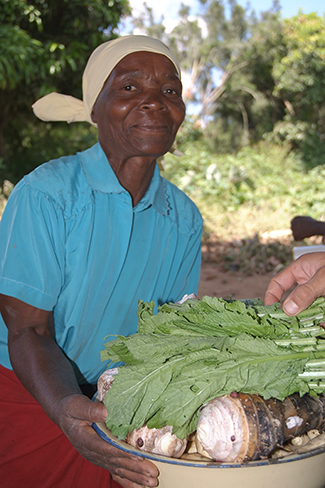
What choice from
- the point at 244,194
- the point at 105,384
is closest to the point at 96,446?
the point at 105,384

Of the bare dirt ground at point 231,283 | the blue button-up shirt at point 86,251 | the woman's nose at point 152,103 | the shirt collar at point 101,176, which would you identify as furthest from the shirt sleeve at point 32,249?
the bare dirt ground at point 231,283

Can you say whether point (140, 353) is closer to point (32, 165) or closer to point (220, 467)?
point (220, 467)

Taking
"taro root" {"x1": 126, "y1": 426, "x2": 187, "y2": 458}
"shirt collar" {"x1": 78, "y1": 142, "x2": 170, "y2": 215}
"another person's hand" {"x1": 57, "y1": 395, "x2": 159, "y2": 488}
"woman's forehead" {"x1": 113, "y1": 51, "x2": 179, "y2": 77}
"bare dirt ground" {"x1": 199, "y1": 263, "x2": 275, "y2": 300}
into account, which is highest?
"woman's forehead" {"x1": 113, "y1": 51, "x2": 179, "y2": 77}

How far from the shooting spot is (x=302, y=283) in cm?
155

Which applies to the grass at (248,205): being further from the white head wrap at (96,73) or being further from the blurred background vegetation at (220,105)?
the white head wrap at (96,73)

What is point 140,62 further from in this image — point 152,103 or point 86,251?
point 86,251

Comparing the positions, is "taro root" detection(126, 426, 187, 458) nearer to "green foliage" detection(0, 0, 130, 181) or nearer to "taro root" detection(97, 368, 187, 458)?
"taro root" detection(97, 368, 187, 458)

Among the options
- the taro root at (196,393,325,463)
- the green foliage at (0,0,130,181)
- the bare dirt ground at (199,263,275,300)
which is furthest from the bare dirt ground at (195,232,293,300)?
the taro root at (196,393,325,463)

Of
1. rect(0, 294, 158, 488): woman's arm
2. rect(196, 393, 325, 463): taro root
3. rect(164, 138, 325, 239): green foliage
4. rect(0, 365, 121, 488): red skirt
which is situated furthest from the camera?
rect(164, 138, 325, 239): green foliage

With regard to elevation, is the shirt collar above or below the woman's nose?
below

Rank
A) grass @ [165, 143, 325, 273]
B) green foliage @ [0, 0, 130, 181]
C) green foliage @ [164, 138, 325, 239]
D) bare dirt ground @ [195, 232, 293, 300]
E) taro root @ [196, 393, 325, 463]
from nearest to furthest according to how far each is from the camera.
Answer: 1. taro root @ [196, 393, 325, 463]
2. bare dirt ground @ [195, 232, 293, 300]
3. grass @ [165, 143, 325, 273]
4. green foliage @ [0, 0, 130, 181]
5. green foliage @ [164, 138, 325, 239]

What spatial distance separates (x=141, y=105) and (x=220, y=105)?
83.1ft

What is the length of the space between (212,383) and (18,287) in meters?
0.82

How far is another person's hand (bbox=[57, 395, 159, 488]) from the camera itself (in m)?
1.14
